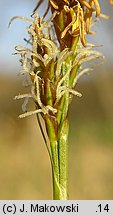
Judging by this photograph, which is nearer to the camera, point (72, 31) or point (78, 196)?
point (72, 31)

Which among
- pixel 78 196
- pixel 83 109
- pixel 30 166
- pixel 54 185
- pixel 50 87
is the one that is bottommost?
pixel 54 185

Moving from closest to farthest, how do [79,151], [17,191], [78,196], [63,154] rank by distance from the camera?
[63,154] → [78,196] → [17,191] → [79,151]

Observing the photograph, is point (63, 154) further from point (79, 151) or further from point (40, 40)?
point (79, 151)

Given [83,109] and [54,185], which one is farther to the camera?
[83,109]

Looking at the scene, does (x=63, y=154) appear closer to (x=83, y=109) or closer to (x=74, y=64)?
(x=74, y=64)

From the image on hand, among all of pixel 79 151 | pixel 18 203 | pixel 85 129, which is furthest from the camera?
pixel 85 129

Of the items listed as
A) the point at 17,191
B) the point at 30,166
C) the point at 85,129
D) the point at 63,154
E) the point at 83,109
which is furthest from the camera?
the point at 83,109

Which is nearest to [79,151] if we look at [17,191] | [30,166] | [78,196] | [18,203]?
[30,166]

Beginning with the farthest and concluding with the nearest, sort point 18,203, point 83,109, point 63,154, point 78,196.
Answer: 1. point 83,109
2. point 78,196
3. point 18,203
4. point 63,154

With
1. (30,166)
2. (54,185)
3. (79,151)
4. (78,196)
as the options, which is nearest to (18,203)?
(54,185)

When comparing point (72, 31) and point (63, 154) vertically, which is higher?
point (72, 31)
